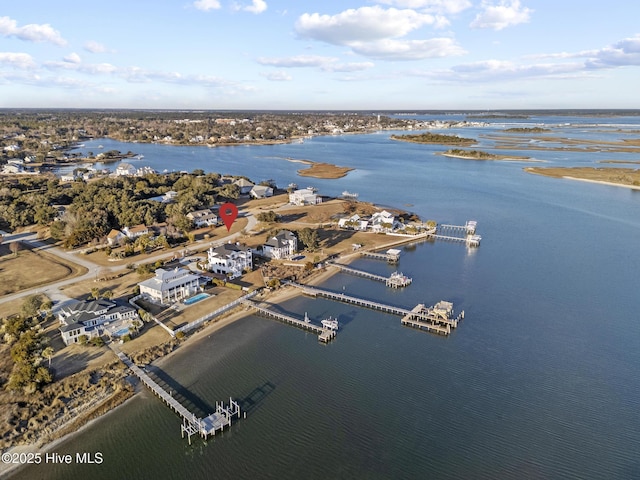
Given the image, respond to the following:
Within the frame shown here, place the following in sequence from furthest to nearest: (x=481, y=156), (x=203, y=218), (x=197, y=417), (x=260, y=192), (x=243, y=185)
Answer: (x=481, y=156) < (x=243, y=185) < (x=260, y=192) < (x=203, y=218) < (x=197, y=417)

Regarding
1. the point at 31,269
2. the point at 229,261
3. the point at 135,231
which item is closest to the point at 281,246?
the point at 229,261

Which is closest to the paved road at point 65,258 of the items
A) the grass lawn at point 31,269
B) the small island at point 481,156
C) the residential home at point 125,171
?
the grass lawn at point 31,269

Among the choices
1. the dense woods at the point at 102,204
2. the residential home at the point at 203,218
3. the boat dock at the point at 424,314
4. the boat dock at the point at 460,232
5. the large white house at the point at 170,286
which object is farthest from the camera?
the residential home at the point at 203,218

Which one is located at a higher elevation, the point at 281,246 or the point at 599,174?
the point at 599,174

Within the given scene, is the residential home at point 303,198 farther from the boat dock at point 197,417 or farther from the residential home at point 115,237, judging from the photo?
the boat dock at point 197,417

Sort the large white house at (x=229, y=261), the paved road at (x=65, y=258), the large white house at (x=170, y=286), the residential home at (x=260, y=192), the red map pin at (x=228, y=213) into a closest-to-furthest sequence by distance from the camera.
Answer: the large white house at (x=170, y=286) → the paved road at (x=65, y=258) → the large white house at (x=229, y=261) → the red map pin at (x=228, y=213) → the residential home at (x=260, y=192)

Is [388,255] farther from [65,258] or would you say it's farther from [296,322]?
[65,258]
